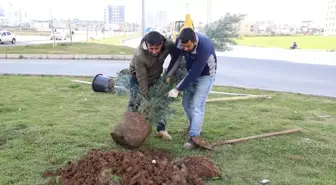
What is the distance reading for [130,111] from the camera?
4562 millimetres

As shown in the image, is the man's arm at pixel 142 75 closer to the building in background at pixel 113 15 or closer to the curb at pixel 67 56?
the curb at pixel 67 56

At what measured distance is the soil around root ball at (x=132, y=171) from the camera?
3.28m

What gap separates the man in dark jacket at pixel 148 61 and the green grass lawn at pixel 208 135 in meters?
0.74

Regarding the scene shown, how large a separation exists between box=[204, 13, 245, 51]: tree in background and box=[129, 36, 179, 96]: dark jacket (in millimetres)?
1619

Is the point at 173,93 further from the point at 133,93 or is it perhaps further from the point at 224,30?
the point at 224,30

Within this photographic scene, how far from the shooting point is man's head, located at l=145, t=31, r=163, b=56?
13.1 feet

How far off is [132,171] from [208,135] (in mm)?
2029

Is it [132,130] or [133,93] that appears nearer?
[132,130]

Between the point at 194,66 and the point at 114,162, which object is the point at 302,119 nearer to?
the point at 194,66

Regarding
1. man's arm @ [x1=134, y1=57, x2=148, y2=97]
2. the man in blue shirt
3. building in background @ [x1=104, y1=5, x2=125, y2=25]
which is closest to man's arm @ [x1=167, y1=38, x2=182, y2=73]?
the man in blue shirt

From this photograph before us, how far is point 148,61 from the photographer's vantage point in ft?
14.1

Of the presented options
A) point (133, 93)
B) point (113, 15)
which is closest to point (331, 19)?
point (113, 15)

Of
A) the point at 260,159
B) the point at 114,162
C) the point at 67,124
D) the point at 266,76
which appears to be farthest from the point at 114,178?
the point at 266,76

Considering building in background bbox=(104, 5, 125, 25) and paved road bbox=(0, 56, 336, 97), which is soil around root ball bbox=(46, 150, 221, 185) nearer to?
paved road bbox=(0, 56, 336, 97)
